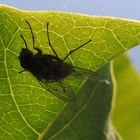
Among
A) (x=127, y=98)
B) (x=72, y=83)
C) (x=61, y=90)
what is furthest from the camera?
(x=127, y=98)

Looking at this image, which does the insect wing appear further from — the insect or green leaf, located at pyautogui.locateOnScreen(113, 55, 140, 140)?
green leaf, located at pyautogui.locateOnScreen(113, 55, 140, 140)

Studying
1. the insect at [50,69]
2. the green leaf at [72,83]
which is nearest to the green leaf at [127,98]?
the insect at [50,69]

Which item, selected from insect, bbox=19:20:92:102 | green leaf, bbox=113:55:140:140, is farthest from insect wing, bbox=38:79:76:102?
green leaf, bbox=113:55:140:140

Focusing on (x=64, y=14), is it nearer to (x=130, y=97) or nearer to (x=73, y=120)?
(x=73, y=120)

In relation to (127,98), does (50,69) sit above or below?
above

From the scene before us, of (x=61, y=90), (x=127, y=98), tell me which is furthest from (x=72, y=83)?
(x=127, y=98)

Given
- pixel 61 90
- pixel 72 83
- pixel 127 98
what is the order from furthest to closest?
pixel 127 98 < pixel 61 90 < pixel 72 83

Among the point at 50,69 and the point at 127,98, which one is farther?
the point at 127,98

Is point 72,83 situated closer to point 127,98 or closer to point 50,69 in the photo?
point 50,69
